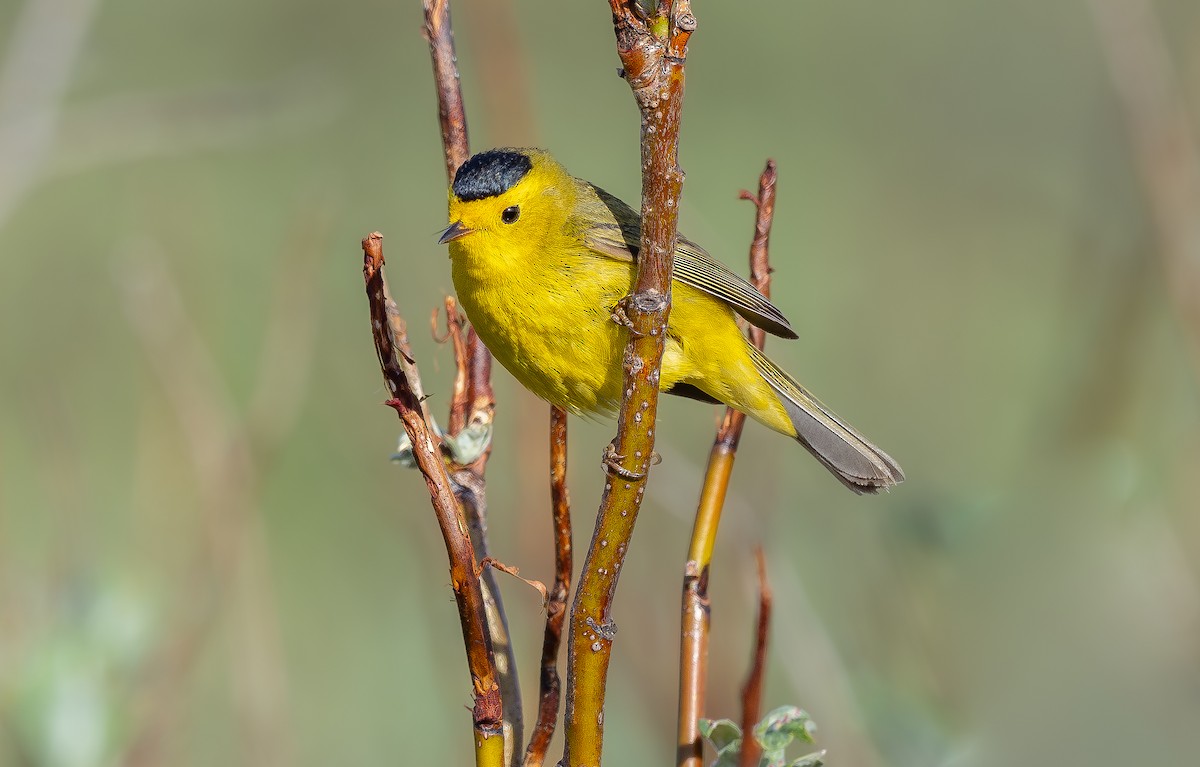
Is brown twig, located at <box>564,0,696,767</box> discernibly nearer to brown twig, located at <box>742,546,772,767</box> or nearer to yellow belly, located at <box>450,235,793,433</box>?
brown twig, located at <box>742,546,772,767</box>

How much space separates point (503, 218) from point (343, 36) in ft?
20.9

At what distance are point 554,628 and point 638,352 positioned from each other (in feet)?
1.44

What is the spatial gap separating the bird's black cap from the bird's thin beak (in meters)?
0.08

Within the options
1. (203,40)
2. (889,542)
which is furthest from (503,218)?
(203,40)

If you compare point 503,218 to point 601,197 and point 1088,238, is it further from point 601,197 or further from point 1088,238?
point 1088,238

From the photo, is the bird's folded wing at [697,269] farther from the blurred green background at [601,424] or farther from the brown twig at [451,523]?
the brown twig at [451,523]

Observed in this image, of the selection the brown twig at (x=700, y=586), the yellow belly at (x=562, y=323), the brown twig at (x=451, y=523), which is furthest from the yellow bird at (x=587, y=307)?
the brown twig at (x=451, y=523)

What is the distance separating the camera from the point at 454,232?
10.5ft

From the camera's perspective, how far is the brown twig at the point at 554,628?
1.87m

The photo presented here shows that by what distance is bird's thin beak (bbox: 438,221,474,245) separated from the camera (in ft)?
10.4

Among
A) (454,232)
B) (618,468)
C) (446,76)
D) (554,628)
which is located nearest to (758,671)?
(554,628)

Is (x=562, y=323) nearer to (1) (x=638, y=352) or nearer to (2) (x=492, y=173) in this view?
(2) (x=492, y=173)

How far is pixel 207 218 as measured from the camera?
785cm

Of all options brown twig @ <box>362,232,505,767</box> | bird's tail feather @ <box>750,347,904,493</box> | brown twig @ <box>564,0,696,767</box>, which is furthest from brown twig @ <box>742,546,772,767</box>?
bird's tail feather @ <box>750,347,904,493</box>
